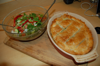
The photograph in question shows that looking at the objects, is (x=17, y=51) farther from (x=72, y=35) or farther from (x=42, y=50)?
(x=72, y=35)

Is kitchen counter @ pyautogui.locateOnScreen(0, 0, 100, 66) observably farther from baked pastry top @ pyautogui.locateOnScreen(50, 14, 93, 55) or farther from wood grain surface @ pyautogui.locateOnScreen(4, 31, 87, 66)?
baked pastry top @ pyautogui.locateOnScreen(50, 14, 93, 55)

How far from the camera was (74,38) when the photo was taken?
995 mm

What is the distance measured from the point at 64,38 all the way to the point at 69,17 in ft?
1.55

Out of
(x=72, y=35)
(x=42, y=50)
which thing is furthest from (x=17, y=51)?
(x=72, y=35)

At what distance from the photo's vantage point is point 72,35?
1.03m

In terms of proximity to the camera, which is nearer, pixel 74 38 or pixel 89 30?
pixel 74 38

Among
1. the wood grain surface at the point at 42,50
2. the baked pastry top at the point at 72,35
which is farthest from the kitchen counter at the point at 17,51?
the baked pastry top at the point at 72,35

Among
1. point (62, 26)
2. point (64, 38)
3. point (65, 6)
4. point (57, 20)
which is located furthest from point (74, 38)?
point (65, 6)

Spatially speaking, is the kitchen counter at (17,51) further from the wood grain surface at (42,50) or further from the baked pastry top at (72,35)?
the baked pastry top at (72,35)

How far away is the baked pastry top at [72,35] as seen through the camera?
92 centimetres

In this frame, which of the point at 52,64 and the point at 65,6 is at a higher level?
the point at 65,6

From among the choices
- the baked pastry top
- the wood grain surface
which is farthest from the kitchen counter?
the baked pastry top

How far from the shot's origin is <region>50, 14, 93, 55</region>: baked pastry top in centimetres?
92

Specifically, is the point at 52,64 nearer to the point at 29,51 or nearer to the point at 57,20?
the point at 29,51
